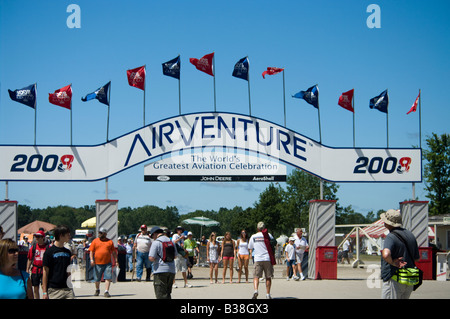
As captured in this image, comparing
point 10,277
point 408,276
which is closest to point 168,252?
point 408,276

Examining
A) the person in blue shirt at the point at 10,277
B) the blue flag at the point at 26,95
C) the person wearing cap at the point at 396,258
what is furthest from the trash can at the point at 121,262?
the person in blue shirt at the point at 10,277

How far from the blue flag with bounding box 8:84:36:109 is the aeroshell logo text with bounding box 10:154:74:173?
224 cm

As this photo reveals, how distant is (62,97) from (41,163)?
9.34 ft

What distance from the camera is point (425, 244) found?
2028cm

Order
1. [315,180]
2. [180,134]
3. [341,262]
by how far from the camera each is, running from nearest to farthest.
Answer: [180,134]
[341,262]
[315,180]

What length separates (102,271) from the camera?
47.1ft

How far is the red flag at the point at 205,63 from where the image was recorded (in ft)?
Result: 71.0

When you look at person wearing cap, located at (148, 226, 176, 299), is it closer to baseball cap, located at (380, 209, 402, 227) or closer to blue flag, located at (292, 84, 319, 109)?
baseball cap, located at (380, 209, 402, 227)

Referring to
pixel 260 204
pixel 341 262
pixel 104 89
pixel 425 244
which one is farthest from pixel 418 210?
pixel 260 204
